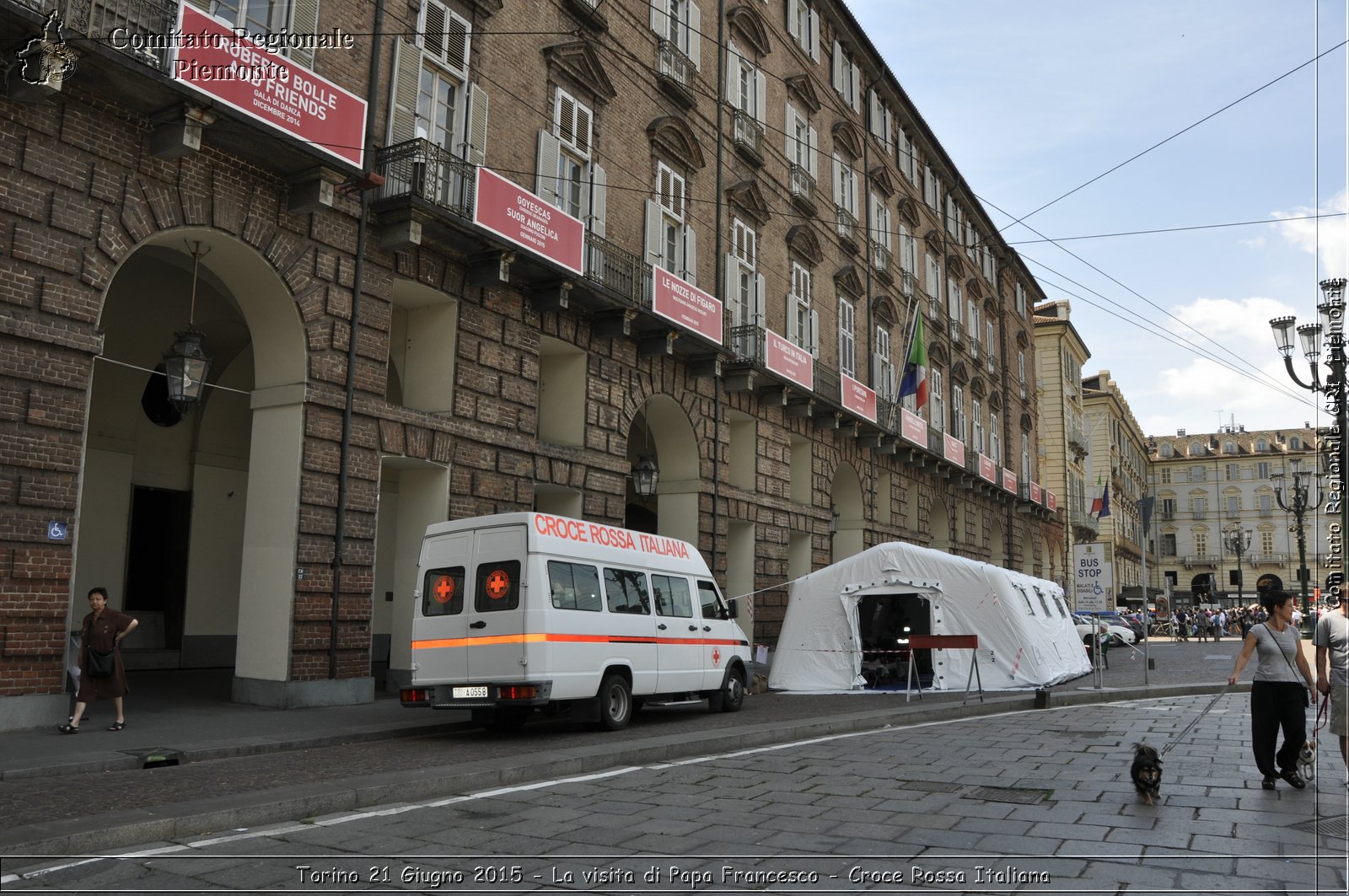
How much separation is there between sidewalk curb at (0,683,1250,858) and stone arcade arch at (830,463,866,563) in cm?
1649

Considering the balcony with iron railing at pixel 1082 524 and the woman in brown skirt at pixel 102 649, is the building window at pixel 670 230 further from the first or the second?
the balcony with iron railing at pixel 1082 524

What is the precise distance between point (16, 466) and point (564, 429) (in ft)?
31.0

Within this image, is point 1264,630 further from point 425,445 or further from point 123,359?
point 123,359

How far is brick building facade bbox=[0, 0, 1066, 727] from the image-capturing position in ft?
36.9

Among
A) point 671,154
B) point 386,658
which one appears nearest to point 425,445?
point 386,658

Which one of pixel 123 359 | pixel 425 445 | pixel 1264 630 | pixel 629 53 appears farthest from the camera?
pixel 629 53

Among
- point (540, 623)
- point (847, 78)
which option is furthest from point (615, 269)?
point (847, 78)

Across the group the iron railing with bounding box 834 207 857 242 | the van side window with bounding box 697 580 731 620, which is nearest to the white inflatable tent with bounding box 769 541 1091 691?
the van side window with bounding box 697 580 731 620

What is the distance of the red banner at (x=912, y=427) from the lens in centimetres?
3097

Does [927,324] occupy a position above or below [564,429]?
above

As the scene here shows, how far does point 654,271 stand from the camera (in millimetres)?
19406

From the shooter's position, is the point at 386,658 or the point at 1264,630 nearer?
the point at 1264,630

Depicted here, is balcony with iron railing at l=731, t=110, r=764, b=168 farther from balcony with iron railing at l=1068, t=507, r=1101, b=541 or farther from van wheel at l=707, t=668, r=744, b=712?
balcony with iron railing at l=1068, t=507, r=1101, b=541

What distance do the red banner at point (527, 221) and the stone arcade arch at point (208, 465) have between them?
10.5ft
